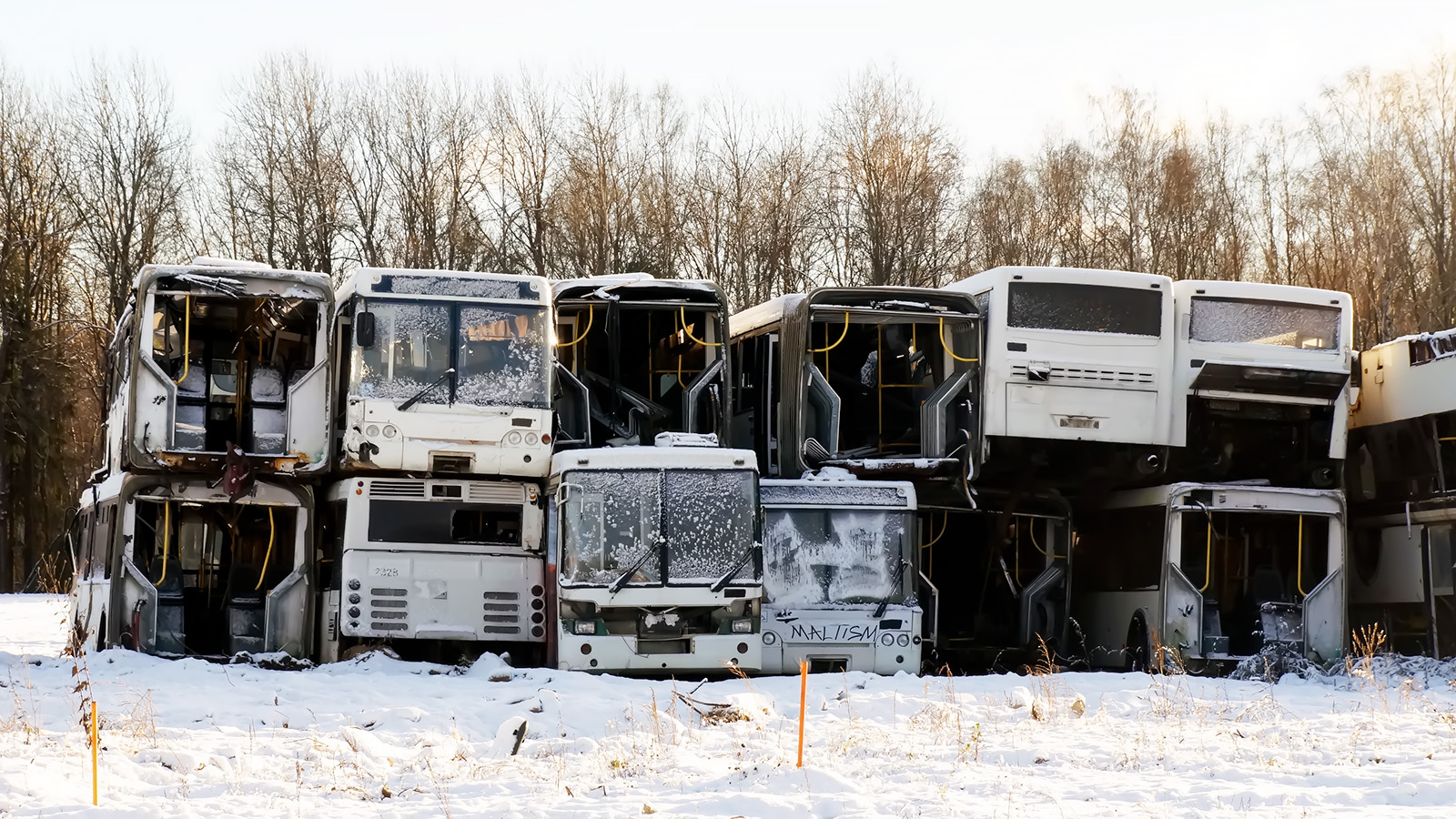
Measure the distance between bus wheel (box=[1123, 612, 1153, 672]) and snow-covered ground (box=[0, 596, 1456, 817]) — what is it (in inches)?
81.4

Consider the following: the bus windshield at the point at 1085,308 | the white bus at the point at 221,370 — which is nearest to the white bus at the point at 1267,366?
the bus windshield at the point at 1085,308

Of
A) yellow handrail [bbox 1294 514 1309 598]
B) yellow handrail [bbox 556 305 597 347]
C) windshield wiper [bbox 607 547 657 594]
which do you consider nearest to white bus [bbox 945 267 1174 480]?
yellow handrail [bbox 1294 514 1309 598]

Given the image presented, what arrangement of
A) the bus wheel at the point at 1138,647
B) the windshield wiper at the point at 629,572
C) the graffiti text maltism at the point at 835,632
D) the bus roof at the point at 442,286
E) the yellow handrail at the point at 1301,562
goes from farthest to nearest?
1. the bus wheel at the point at 1138,647
2. the yellow handrail at the point at 1301,562
3. the bus roof at the point at 442,286
4. the graffiti text maltism at the point at 835,632
5. the windshield wiper at the point at 629,572

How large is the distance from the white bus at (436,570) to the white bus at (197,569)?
0.44 m

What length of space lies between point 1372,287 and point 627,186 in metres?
17.8

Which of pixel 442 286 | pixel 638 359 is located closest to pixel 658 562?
pixel 442 286

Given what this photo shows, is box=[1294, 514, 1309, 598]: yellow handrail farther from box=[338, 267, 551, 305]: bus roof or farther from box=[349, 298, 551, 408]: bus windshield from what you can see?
box=[338, 267, 551, 305]: bus roof

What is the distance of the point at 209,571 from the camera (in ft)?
55.4

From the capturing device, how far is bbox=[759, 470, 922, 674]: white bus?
15094 mm

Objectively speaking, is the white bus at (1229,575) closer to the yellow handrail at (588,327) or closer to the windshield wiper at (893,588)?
the windshield wiper at (893,588)

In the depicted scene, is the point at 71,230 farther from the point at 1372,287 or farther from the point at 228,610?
the point at 1372,287

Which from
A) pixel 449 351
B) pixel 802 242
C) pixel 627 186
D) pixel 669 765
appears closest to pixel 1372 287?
pixel 802 242

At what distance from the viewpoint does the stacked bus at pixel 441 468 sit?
15477 mm

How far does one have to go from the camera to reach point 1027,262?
3916cm
